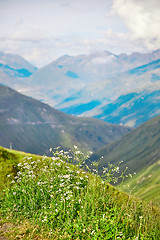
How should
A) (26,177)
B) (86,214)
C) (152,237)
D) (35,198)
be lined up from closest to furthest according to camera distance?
(152,237), (86,214), (35,198), (26,177)

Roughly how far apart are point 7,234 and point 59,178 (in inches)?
135

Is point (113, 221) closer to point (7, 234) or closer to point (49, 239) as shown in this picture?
point (49, 239)

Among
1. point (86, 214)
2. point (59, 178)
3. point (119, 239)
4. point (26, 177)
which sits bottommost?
point (26, 177)

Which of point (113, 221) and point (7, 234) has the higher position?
point (113, 221)

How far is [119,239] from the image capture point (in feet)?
27.4

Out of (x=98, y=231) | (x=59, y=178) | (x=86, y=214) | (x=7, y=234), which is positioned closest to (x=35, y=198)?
(x=59, y=178)

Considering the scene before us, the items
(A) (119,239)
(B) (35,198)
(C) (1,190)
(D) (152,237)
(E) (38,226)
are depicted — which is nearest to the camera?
(A) (119,239)

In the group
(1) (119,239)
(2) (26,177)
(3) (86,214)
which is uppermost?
(1) (119,239)

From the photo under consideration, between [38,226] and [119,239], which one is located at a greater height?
[119,239]

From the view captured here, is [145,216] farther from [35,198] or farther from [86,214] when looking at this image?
[35,198]

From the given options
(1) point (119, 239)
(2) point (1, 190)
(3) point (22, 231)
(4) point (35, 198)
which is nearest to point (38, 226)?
(3) point (22, 231)

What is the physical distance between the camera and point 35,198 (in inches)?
473

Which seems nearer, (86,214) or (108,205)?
(86,214)

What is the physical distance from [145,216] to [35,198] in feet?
16.8
